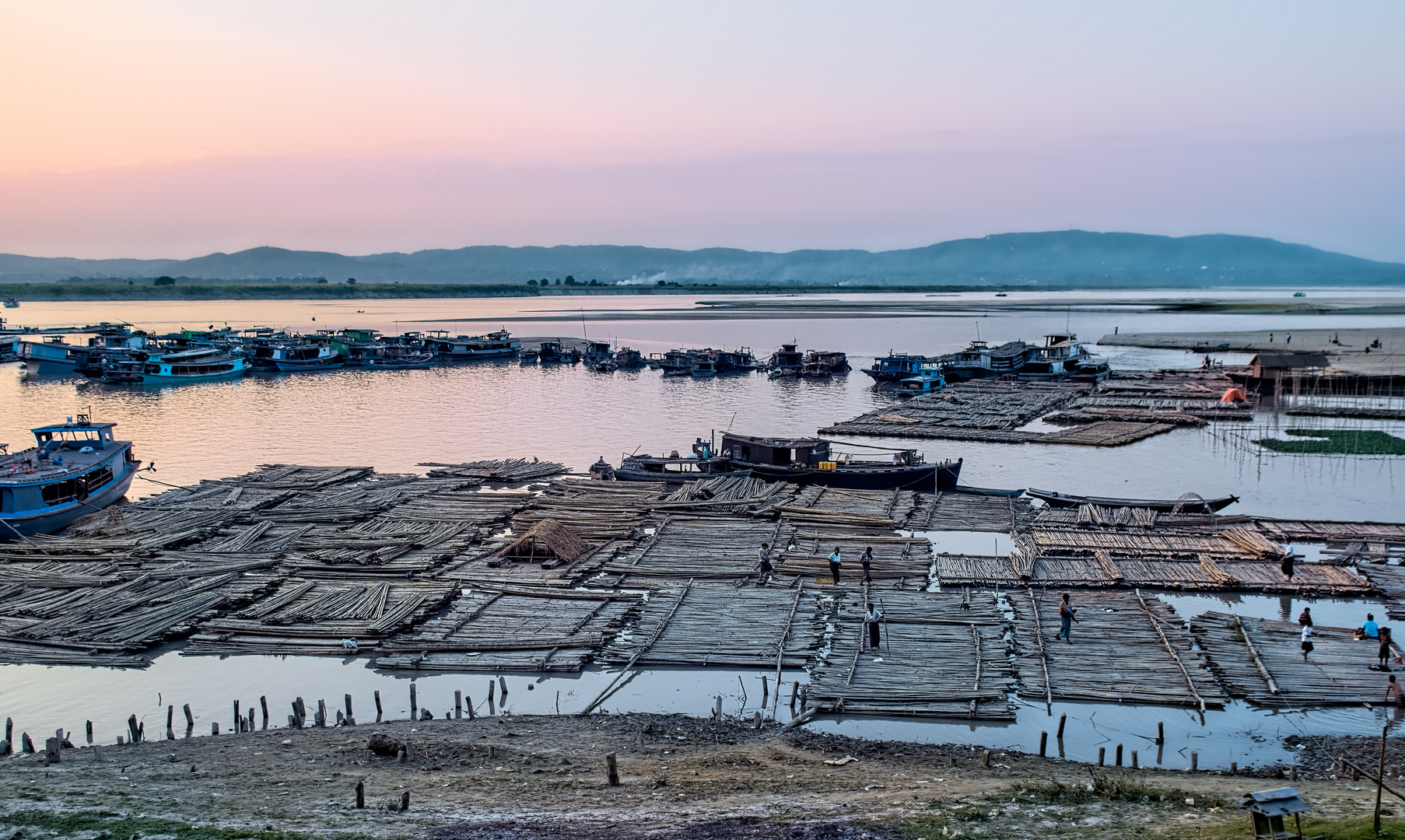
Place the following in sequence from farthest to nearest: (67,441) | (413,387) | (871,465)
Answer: (413,387) < (871,465) < (67,441)

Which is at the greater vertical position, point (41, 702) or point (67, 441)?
point (67, 441)

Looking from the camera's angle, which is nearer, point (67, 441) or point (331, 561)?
point (331, 561)

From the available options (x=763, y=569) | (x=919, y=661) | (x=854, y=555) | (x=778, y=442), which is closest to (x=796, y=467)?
(x=778, y=442)

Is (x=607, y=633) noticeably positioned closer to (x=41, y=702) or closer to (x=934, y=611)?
(x=934, y=611)

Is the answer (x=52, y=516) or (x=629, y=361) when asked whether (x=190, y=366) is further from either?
(x=52, y=516)

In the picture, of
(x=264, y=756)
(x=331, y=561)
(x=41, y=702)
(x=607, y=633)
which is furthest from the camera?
(x=331, y=561)

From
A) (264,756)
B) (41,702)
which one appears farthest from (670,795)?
(41,702)

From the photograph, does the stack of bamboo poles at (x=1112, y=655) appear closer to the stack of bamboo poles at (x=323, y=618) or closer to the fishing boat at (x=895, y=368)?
the stack of bamboo poles at (x=323, y=618)
